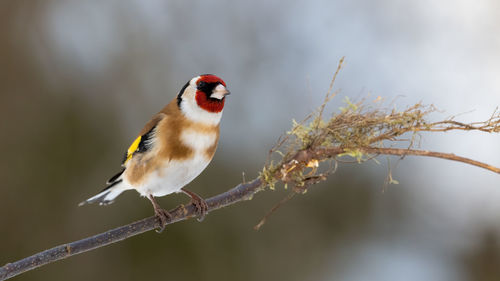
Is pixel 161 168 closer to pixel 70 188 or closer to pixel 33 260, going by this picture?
pixel 33 260

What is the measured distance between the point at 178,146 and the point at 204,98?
174 mm

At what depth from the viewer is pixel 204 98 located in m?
1.14

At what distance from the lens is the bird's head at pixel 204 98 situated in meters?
1.10

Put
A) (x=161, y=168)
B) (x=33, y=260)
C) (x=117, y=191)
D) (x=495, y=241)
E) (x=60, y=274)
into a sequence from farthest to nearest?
(x=495, y=241), (x=60, y=274), (x=117, y=191), (x=161, y=168), (x=33, y=260)

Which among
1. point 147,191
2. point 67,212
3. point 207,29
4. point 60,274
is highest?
point 207,29

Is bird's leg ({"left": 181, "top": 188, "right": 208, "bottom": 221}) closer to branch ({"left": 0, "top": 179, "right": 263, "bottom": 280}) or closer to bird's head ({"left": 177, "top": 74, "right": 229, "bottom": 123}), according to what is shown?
branch ({"left": 0, "top": 179, "right": 263, "bottom": 280})

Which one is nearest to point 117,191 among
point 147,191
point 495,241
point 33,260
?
point 147,191

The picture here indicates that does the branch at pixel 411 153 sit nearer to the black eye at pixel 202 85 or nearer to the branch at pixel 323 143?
the branch at pixel 323 143

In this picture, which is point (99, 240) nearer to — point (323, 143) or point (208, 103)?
point (208, 103)

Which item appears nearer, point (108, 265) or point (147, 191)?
point (147, 191)

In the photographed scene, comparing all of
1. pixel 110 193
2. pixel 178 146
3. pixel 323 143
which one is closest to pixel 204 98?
pixel 178 146

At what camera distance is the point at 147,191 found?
1303mm

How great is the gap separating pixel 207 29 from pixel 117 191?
185 centimetres

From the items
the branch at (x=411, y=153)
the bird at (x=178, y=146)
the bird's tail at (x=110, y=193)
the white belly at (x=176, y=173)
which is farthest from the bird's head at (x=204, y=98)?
the bird's tail at (x=110, y=193)
